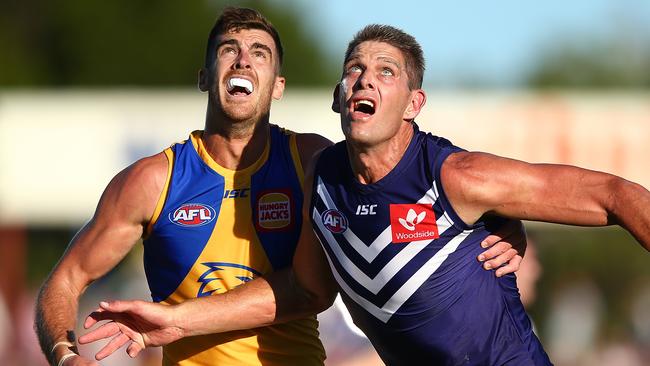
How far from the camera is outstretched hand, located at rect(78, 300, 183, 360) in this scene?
6480mm

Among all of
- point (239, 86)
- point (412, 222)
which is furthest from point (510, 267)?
point (239, 86)

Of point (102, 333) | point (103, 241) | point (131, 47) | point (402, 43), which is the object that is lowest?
point (102, 333)

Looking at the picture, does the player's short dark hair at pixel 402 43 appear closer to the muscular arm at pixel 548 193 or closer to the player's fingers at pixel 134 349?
the muscular arm at pixel 548 193

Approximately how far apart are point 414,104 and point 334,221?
0.77 m

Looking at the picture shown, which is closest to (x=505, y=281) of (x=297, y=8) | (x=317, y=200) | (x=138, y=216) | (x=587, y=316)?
(x=317, y=200)

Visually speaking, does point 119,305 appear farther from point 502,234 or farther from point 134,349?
point 502,234

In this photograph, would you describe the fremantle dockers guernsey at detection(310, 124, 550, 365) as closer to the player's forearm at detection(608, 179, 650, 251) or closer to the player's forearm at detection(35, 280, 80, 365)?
the player's forearm at detection(608, 179, 650, 251)

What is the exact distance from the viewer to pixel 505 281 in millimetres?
6465

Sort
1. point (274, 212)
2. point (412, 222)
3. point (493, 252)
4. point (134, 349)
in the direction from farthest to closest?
point (274, 212) < point (134, 349) < point (493, 252) < point (412, 222)

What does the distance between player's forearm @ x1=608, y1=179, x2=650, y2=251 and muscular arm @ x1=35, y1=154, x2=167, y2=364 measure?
264cm

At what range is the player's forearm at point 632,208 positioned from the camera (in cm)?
580

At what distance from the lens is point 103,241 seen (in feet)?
22.9

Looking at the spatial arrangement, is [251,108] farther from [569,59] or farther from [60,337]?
[569,59]

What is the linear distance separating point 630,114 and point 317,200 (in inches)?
629
